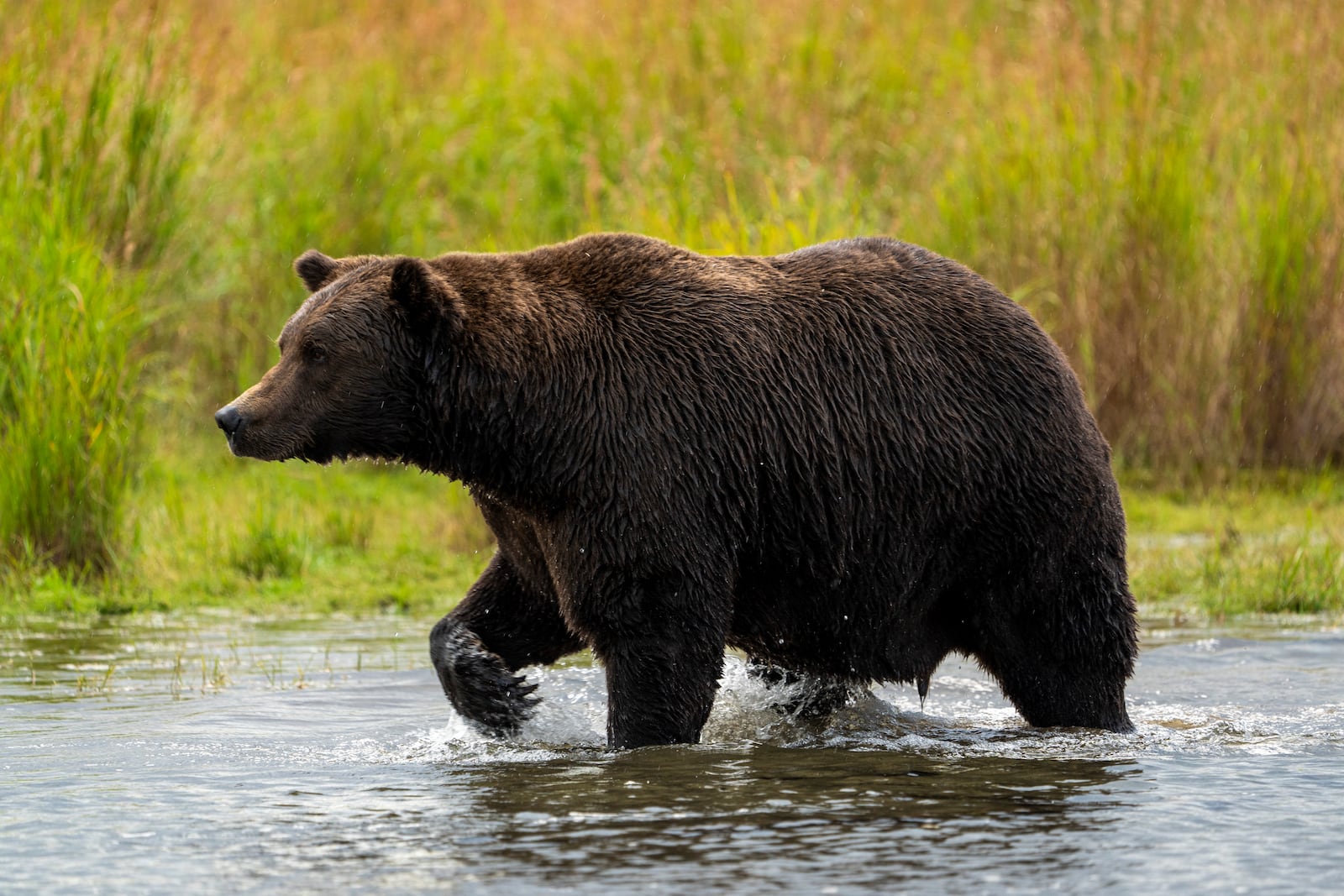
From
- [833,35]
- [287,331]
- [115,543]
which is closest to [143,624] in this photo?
[115,543]

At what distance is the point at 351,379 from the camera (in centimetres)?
609

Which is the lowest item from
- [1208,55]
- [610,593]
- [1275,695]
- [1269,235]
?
[1275,695]

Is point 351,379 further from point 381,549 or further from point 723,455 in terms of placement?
point 381,549

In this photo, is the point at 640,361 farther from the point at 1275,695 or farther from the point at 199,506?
the point at 199,506

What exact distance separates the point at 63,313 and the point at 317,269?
3.33 m

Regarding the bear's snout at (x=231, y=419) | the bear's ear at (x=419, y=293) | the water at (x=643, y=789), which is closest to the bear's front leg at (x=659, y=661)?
the water at (x=643, y=789)

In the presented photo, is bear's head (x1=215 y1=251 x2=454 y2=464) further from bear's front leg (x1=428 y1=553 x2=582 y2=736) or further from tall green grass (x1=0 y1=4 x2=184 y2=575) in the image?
tall green grass (x1=0 y1=4 x2=184 y2=575)

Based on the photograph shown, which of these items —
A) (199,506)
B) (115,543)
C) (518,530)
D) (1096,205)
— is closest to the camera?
(518,530)

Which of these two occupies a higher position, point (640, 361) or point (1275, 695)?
point (640, 361)

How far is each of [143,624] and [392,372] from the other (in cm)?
340

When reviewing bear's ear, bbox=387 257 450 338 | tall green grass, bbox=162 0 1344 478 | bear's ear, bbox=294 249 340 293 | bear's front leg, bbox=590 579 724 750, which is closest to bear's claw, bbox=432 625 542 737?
bear's front leg, bbox=590 579 724 750

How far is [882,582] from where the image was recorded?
20.6 feet

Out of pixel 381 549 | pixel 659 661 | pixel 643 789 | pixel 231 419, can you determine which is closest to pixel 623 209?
pixel 381 549

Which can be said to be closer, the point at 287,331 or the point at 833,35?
the point at 287,331
